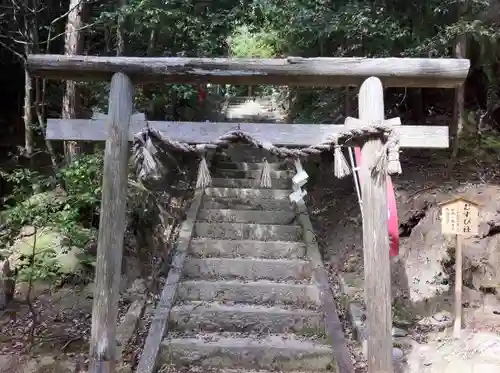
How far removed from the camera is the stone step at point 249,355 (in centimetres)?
473

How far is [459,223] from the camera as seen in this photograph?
15.9ft

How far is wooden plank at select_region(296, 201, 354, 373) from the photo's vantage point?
178 inches

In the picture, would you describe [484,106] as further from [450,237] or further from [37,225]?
[37,225]

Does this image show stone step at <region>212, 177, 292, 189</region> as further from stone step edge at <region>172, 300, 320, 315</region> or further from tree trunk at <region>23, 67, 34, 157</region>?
stone step edge at <region>172, 300, 320, 315</region>

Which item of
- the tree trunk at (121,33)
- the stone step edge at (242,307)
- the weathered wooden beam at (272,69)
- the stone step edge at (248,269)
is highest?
the tree trunk at (121,33)

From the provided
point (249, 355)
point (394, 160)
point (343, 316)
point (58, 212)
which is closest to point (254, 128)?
point (394, 160)

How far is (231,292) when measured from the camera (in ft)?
19.2

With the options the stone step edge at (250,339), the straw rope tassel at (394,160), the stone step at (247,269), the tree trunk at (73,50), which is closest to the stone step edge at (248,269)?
the stone step at (247,269)

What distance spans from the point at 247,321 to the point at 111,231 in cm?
235

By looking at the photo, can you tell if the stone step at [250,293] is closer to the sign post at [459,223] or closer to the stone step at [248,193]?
the sign post at [459,223]

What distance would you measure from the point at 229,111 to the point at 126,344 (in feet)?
41.2

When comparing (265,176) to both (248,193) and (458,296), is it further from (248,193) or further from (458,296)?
(248,193)

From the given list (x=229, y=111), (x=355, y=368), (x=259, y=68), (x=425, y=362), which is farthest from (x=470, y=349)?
(x=229, y=111)

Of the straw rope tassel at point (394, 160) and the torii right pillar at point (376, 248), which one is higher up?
the straw rope tassel at point (394, 160)
